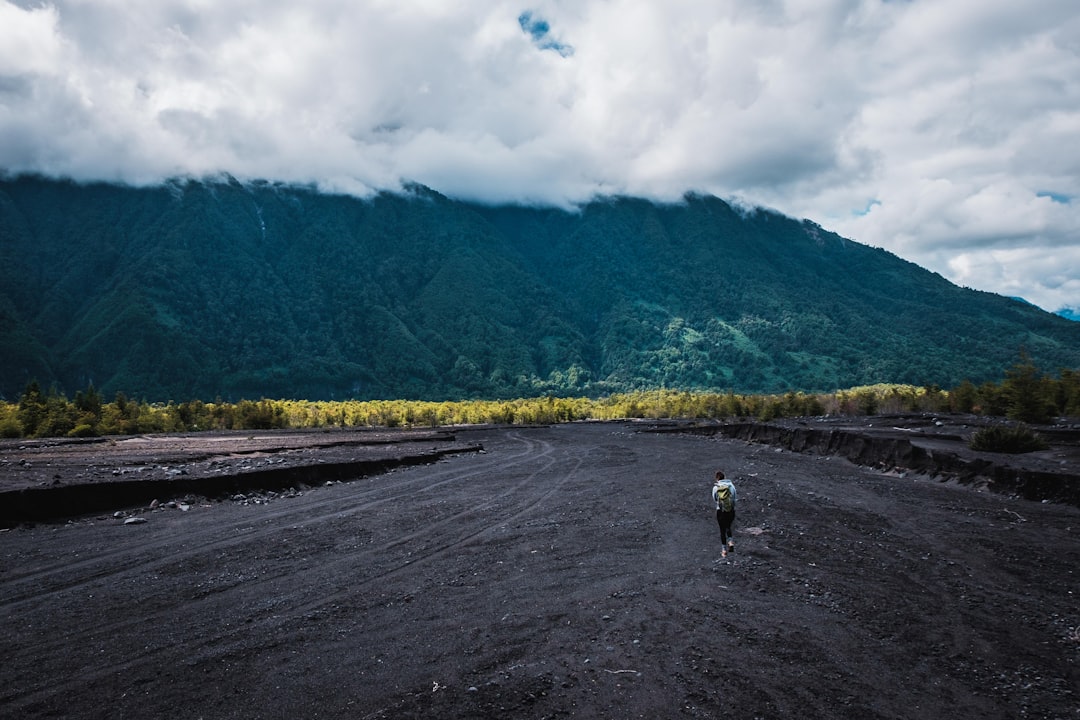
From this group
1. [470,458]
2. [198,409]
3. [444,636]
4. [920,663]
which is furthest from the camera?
[198,409]

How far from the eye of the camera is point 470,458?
45.7 metres

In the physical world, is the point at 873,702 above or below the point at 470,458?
above

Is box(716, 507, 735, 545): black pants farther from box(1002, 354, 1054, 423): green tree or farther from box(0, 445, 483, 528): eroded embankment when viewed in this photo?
box(1002, 354, 1054, 423): green tree

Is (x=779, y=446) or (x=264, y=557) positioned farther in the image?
(x=779, y=446)

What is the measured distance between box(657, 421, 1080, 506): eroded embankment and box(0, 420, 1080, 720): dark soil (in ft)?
1.55

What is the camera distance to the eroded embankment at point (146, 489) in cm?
1933

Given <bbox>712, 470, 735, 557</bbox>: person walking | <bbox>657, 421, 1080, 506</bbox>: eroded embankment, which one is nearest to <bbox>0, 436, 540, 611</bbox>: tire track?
<bbox>712, 470, 735, 557</bbox>: person walking

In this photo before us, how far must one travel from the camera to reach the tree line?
5709cm

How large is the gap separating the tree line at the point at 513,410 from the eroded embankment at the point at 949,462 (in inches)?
669

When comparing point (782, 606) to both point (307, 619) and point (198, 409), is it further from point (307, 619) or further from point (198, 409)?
point (198, 409)

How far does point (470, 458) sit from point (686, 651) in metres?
37.3

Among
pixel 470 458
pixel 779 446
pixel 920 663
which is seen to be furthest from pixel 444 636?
pixel 779 446

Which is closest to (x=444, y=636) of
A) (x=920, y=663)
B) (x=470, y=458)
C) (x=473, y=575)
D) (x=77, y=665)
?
(x=473, y=575)

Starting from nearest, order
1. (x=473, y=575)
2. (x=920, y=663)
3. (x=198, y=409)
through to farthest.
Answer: (x=920, y=663)
(x=473, y=575)
(x=198, y=409)
